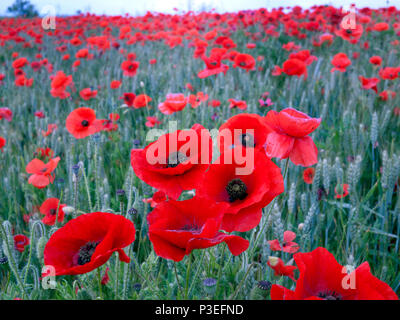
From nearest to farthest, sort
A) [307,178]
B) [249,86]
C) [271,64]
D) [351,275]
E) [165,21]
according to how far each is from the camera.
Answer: [351,275] → [307,178] → [249,86] → [271,64] → [165,21]

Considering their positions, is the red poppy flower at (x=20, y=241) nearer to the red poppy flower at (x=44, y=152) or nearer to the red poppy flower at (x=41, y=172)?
the red poppy flower at (x=41, y=172)

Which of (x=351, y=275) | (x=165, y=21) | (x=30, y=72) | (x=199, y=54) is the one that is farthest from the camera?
(x=165, y=21)

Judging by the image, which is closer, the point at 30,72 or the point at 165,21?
the point at 30,72

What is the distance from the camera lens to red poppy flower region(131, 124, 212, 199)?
500 mm

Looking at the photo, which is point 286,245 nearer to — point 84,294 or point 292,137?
point 292,137

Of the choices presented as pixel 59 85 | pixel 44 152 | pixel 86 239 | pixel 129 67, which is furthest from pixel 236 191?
pixel 129 67

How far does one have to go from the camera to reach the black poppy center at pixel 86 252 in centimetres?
52

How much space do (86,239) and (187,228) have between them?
0.15 m

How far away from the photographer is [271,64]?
2957 mm

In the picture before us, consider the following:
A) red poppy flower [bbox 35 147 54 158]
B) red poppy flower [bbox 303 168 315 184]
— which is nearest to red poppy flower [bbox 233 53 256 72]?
red poppy flower [bbox 303 168 315 184]
